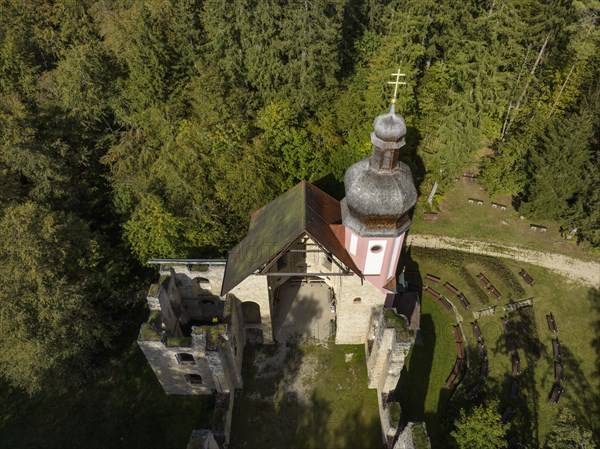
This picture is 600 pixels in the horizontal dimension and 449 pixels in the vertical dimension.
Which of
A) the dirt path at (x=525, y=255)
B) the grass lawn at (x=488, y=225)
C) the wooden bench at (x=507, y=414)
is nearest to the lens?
the wooden bench at (x=507, y=414)

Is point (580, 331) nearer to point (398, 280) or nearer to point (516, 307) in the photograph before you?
point (516, 307)

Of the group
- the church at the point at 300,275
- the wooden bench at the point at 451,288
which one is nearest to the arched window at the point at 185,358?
the church at the point at 300,275

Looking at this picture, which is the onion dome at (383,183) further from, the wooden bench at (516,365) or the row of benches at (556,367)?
the row of benches at (556,367)

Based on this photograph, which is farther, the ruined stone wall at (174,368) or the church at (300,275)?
the ruined stone wall at (174,368)

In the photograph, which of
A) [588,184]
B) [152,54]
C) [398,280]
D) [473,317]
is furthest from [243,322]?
[588,184]

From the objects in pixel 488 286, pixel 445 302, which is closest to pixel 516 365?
pixel 445 302

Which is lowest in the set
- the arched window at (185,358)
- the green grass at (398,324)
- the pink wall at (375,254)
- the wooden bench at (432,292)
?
the wooden bench at (432,292)

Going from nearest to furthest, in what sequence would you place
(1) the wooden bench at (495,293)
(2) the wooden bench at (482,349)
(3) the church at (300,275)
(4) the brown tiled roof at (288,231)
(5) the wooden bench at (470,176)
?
(3) the church at (300,275) → (4) the brown tiled roof at (288,231) → (2) the wooden bench at (482,349) → (1) the wooden bench at (495,293) → (5) the wooden bench at (470,176)

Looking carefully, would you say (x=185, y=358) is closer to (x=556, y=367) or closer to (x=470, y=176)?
(x=556, y=367)
